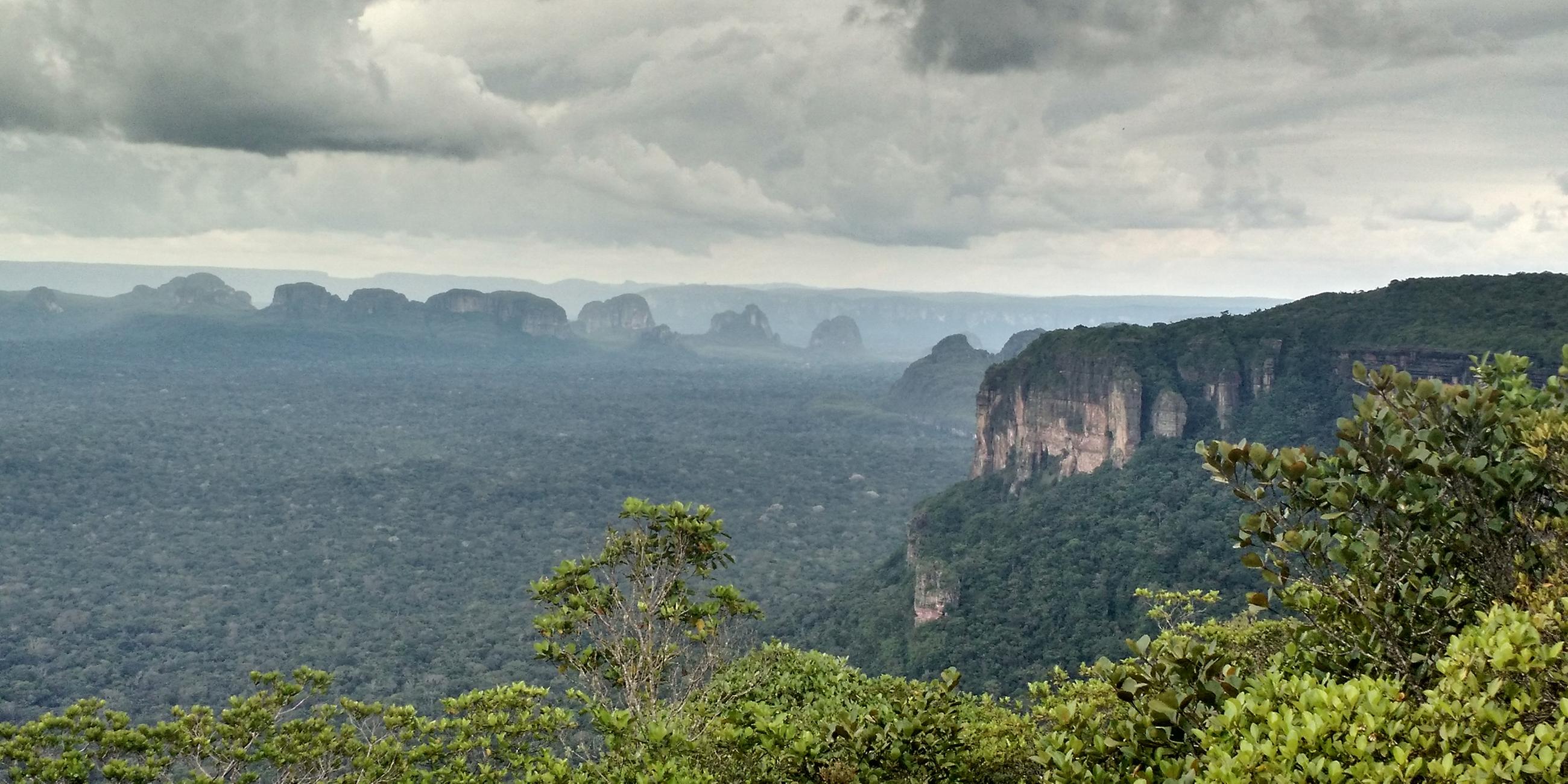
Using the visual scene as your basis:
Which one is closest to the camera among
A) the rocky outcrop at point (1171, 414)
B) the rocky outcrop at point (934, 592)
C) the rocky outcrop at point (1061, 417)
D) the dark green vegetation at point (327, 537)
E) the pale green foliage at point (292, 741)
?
the pale green foliage at point (292, 741)

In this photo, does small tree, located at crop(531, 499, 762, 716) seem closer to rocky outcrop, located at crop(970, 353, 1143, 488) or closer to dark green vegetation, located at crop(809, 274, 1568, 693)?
dark green vegetation, located at crop(809, 274, 1568, 693)

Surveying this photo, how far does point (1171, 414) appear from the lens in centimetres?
8600

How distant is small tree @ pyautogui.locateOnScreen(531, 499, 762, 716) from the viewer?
18.4m

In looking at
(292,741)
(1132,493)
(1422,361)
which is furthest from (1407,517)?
(1132,493)

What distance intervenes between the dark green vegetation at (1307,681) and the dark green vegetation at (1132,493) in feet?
161

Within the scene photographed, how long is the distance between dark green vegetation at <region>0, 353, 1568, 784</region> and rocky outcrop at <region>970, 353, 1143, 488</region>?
7566cm

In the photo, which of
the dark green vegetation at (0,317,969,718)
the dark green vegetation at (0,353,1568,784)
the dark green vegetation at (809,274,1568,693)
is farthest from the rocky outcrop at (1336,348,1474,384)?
the dark green vegetation at (0,353,1568,784)

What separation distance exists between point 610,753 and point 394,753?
7313 mm

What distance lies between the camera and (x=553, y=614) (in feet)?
63.8

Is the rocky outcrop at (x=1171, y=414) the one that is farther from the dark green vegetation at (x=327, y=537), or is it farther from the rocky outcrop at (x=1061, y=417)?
the dark green vegetation at (x=327, y=537)

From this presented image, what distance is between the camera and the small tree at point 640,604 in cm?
1838

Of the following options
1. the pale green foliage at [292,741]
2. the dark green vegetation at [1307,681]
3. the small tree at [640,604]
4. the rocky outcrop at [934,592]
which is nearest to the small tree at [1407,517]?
the dark green vegetation at [1307,681]

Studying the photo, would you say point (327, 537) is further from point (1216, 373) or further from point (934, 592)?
point (1216, 373)

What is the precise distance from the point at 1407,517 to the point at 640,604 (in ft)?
44.0
